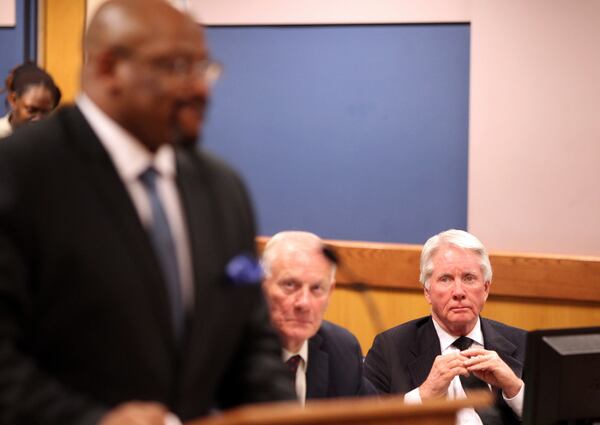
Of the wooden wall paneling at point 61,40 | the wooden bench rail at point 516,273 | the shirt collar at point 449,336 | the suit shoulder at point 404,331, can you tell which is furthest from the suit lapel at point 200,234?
the wooden wall paneling at point 61,40

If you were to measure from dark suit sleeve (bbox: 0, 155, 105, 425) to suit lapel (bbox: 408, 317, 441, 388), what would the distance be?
73.2 inches

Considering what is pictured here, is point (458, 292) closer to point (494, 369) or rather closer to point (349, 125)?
point (494, 369)

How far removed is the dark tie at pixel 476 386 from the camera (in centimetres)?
291

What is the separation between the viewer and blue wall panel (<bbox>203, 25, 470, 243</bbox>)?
4.93m

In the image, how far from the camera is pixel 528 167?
4734mm

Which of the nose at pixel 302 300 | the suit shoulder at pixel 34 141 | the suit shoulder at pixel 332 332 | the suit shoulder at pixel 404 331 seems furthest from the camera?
the suit shoulder at pixel 404 331

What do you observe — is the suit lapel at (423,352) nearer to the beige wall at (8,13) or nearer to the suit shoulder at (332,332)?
the suit shoulder at (332,332)

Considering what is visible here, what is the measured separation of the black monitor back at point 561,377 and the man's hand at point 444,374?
0.50 meters

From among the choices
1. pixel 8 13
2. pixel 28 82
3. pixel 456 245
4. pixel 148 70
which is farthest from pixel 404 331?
pixel 8 13

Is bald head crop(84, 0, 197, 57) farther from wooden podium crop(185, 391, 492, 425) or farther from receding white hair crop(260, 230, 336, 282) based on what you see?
receding white hair crop(260, 230, 336, 282)

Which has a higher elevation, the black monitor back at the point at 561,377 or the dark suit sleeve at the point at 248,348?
the dark suit sleeve at the point at 248,348

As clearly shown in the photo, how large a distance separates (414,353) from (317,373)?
0.65 m

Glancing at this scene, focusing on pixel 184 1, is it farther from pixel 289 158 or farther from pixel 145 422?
pixel 289 158

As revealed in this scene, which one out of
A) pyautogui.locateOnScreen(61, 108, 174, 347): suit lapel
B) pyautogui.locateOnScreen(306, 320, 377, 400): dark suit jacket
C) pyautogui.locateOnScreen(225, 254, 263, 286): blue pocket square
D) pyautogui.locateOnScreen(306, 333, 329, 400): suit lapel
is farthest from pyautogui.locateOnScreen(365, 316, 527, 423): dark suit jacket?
pyautogui.locateOnScreen(61, 108, 174, 347): suit lapel
